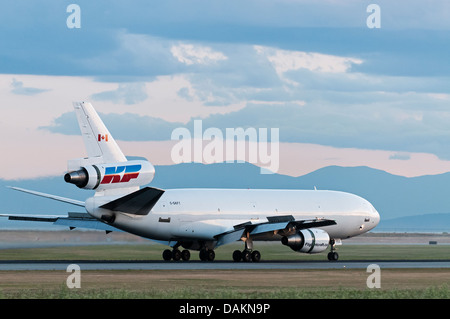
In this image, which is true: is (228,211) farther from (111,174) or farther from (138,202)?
(111,174)

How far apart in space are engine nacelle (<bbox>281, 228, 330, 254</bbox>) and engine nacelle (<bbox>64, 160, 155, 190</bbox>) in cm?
1805

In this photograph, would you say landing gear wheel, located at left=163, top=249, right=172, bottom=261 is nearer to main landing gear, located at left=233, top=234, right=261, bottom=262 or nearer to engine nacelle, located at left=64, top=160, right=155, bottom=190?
main landing gear, located at left=233, top=234, right=261, bottom=262

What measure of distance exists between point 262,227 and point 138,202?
9.22 meters

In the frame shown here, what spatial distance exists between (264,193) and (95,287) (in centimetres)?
2953

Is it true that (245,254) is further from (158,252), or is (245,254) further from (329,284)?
(329,284)

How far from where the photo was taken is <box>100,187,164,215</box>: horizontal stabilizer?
172 ft

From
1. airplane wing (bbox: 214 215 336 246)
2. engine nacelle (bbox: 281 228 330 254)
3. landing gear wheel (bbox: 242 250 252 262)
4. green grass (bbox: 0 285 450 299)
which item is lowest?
green grass (bbox: 0 285 450 299)

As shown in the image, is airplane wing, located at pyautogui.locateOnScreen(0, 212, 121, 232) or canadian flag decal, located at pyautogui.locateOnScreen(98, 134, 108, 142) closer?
canadian flag decal, located at pyautogui.locateOnScreen(98, 134, 108, 142)

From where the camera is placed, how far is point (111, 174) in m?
41.5

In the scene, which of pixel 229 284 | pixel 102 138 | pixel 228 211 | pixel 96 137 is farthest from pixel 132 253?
pixel 229 284

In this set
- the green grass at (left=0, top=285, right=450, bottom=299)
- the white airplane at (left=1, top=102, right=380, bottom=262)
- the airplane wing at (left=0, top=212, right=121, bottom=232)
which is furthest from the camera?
the airplane wing at (left=0, top=212, right=121, bottom=232)

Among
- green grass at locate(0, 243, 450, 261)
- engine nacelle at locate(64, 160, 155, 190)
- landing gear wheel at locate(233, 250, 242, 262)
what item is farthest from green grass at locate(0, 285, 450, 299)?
green grass at locate(0, 243, 450, 261)

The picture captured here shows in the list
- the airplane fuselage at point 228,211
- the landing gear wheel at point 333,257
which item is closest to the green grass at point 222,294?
the airplane fuselage at point 228,211
